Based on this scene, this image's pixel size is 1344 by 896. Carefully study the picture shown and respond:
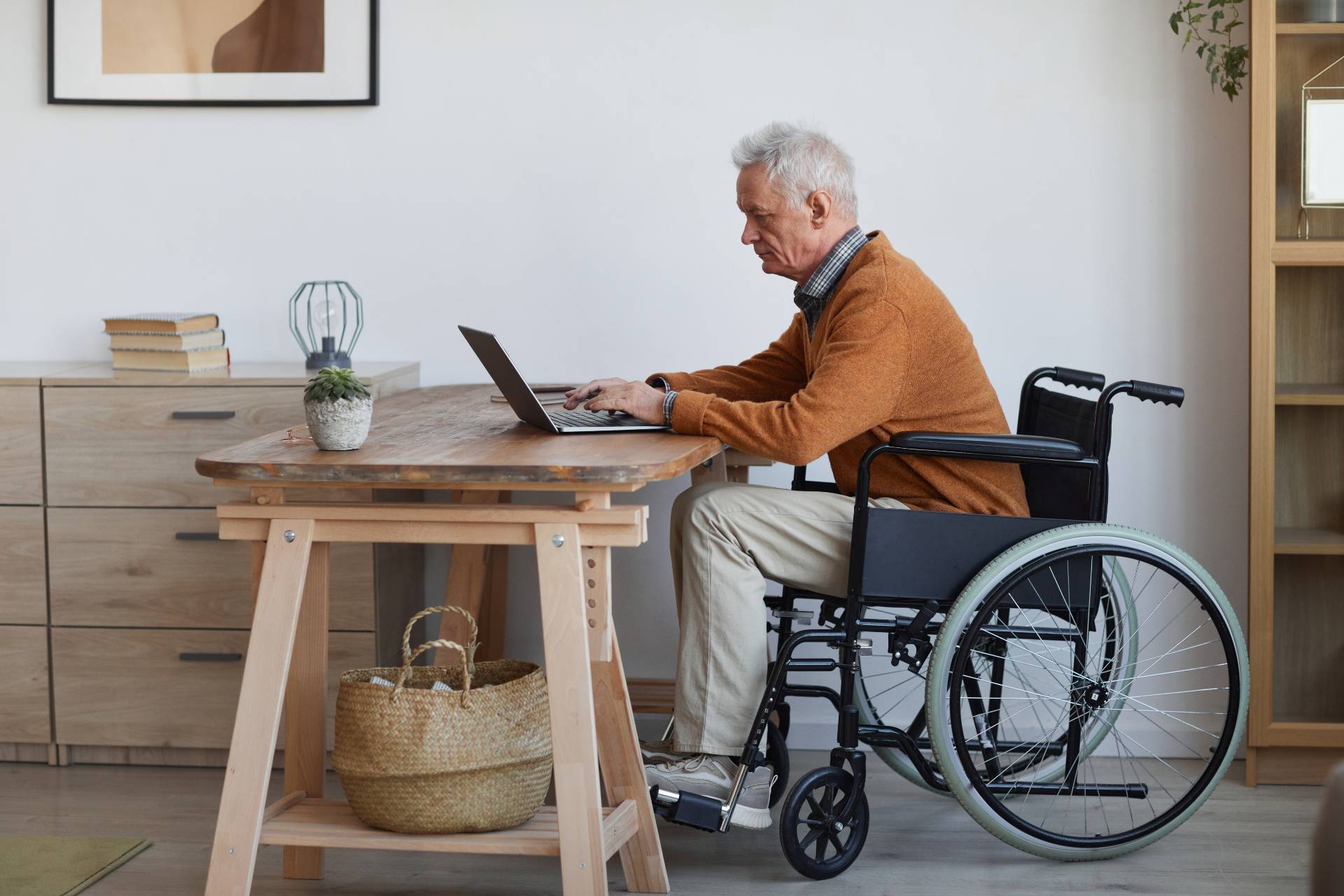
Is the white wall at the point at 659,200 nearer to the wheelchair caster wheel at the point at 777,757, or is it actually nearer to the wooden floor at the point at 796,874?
the wooden floor at the point at 796,874

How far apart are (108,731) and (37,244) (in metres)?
1.15

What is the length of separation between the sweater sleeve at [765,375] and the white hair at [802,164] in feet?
1.13

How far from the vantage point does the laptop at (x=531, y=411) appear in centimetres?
200

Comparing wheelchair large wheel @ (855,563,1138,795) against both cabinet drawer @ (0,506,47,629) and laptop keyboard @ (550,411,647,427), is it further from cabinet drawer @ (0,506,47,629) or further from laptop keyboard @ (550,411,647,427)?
cabinet drawer @ (0,506,47,629)

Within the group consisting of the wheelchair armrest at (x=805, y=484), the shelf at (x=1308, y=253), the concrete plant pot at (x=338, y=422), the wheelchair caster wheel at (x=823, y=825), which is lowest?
the wheelchair caster wheel at (x=823, y=825)

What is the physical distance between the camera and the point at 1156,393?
208cm

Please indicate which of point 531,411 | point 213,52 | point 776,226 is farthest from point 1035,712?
point 213,52

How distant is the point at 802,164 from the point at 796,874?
1.18 metres

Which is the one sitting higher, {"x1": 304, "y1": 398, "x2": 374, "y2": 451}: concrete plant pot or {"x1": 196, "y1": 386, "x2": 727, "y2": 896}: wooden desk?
{"x1": 304, "y1": 398, "x2": 374, "y2": 451}: concrete plant pot

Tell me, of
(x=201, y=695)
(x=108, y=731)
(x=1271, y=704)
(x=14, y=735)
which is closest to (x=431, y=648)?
(x=201, y=695)

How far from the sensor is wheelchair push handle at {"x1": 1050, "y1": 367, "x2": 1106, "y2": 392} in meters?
2.37

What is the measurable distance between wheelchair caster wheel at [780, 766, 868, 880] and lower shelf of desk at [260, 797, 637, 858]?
0.25 m

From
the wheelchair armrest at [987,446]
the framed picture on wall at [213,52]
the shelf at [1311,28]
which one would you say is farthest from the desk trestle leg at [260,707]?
the shelf at [1311,28]

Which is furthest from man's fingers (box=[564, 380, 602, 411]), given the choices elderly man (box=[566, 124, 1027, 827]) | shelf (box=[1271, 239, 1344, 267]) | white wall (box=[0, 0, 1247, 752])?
shelf (box=[1271, 239, 1344, 267])
